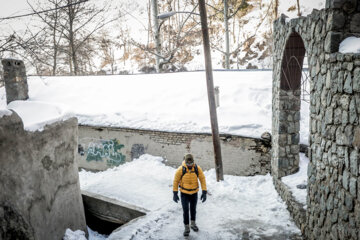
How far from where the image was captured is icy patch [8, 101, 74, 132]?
5.03 m

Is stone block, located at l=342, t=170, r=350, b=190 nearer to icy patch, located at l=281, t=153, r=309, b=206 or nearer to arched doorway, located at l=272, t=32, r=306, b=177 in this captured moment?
icy patch, located at l=281, t=153, r=309, b=206

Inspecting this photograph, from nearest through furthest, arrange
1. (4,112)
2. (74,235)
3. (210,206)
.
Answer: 1. (4,112)
2. (74,235)
3. (210,206)

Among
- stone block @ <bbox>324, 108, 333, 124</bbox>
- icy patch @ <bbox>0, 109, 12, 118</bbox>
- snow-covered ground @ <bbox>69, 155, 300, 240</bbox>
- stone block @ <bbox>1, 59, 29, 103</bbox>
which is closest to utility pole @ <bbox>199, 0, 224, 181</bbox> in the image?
snow-covered ground @ <bbox>69, 155, 300, 240</bbox>

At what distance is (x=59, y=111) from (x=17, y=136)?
1773 millimetres

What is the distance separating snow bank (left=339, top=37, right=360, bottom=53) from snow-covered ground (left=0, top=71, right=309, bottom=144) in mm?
5361

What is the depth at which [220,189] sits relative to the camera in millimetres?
7703

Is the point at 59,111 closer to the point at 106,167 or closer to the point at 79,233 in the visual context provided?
the point at 79,233

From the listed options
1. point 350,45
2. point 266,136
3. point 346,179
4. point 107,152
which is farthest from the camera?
point 107,152

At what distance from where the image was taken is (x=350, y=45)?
3361 millimetres

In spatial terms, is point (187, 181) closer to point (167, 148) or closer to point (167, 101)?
point (167, 148)

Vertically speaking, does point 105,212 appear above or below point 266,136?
below

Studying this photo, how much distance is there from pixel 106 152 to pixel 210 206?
22.5 feet

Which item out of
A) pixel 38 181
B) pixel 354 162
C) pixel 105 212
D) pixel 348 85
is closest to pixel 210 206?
pixel 105 212

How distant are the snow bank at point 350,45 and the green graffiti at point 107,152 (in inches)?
381
